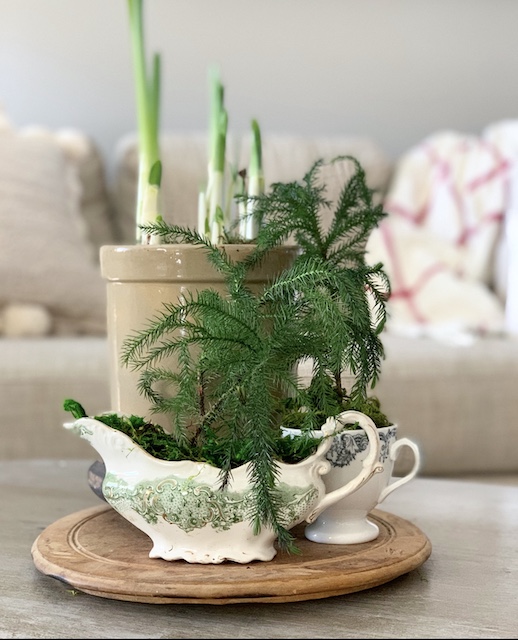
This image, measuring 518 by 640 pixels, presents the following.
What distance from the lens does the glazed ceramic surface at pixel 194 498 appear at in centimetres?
57

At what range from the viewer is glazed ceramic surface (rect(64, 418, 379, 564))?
1.87ft

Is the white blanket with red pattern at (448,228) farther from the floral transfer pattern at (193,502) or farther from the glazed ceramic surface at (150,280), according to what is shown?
the floral transfer pattern at (193,502)

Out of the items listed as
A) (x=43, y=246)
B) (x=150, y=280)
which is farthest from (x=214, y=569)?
(x=43, y=246)

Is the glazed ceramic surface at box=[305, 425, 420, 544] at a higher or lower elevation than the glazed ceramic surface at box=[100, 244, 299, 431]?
lower

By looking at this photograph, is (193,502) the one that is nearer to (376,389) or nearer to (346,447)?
(346,447)

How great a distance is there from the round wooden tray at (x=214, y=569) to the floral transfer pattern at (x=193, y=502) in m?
0.03

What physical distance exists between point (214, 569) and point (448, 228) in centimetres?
191

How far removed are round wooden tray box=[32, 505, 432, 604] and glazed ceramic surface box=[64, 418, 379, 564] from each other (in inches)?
0.6

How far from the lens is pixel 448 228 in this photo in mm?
2354

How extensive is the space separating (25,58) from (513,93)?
1.53m

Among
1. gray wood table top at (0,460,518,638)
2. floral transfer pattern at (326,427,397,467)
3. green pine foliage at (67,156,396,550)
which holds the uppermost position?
green pine foliage at (67,156,396,550)

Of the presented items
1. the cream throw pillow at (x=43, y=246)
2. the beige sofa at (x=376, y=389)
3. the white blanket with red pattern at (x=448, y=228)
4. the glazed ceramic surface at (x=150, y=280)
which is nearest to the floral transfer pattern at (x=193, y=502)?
the glazed ceramic surface at (x=150, y=280)

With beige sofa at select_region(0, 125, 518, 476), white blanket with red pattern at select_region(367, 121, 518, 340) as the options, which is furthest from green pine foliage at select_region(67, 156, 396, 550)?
white blanket with red pattern at select_region(367, 121, 518, 340)

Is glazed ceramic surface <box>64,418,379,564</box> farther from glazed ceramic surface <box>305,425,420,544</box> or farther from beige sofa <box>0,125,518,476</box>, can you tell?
beige sofa <box>0,125,518,476</box>
